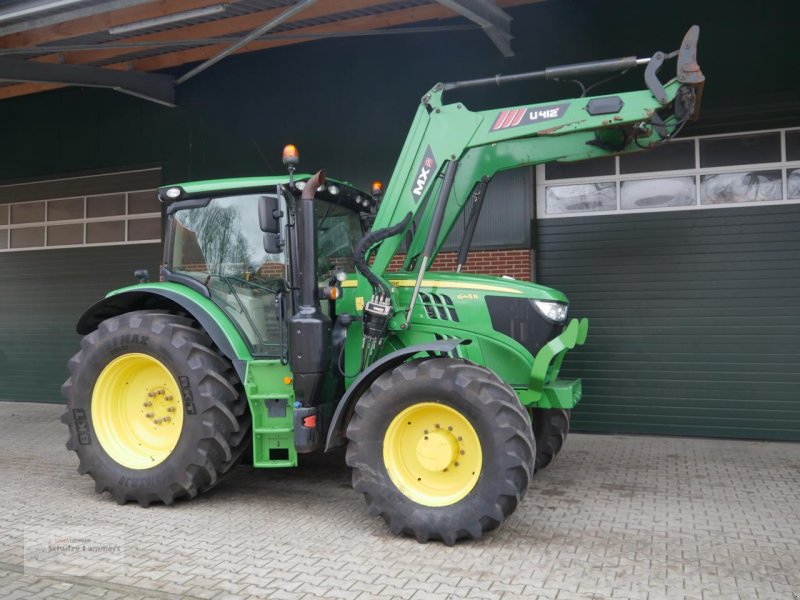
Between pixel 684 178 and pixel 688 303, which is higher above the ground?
pixel 684 178

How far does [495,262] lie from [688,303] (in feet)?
7.89

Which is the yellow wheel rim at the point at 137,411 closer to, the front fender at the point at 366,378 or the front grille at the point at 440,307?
the front fender at the point at 366,378

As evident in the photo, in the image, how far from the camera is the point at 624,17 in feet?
28.3

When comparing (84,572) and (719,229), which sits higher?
(719,229)

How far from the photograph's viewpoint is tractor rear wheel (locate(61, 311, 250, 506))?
5391mm

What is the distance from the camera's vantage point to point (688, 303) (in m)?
8.50

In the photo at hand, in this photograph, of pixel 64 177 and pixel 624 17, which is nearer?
pixel 624 17

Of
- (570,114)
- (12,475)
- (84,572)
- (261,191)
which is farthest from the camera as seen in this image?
(12,475)

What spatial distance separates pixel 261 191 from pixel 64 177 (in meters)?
8.11

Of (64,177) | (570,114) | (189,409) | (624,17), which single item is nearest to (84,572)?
(189,409)

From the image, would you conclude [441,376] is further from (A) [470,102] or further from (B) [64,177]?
(B) [64,177]

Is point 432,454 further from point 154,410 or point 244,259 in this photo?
point 154,410

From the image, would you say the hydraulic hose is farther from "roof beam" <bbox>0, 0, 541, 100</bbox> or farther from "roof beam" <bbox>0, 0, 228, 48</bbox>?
"roof beam" <bbox>0, 0, 228, 48</bbox>

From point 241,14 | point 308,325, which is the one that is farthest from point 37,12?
point 308,325
